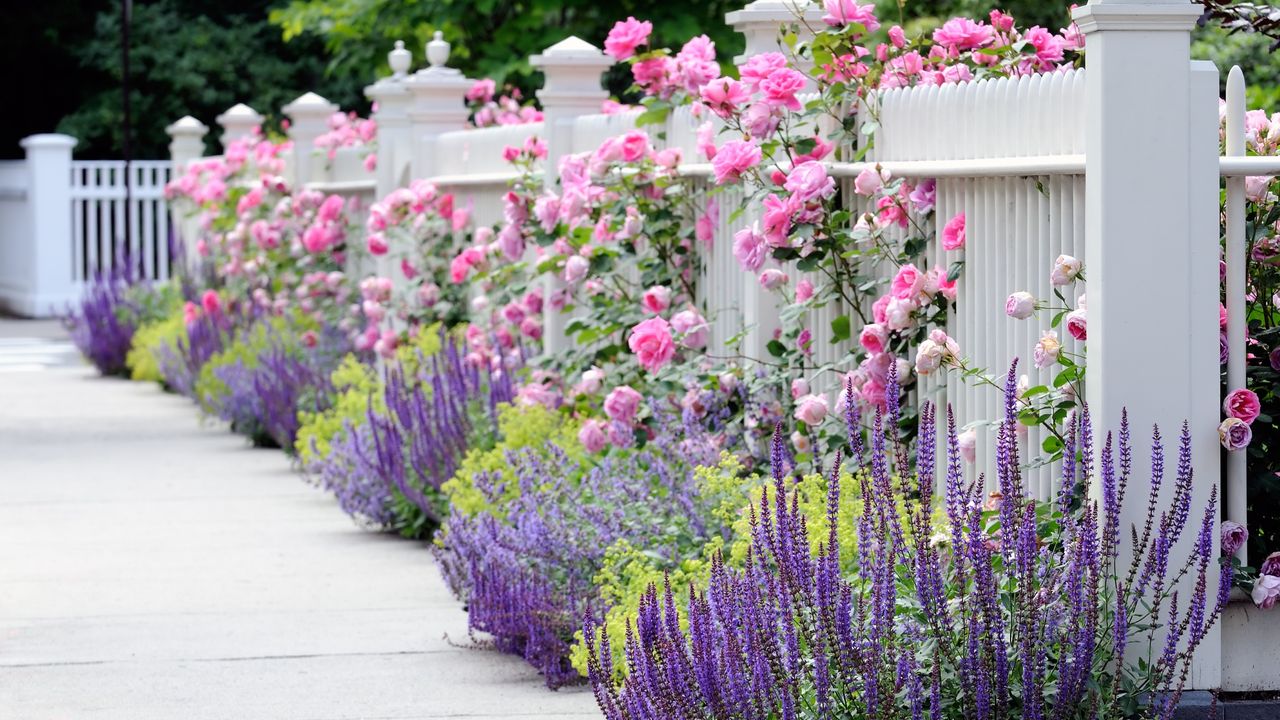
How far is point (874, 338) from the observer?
16.4 ft

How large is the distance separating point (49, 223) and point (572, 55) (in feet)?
52.0

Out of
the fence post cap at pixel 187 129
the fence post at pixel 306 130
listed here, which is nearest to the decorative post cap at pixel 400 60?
the fence post at pixel 306 130

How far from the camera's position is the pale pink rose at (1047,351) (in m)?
4.04

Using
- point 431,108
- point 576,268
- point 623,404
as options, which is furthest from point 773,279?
point 431,108

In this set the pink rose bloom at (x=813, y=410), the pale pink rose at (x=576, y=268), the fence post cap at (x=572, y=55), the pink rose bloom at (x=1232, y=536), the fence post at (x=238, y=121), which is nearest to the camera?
the pink rose bloom at (x=1232, y=536)

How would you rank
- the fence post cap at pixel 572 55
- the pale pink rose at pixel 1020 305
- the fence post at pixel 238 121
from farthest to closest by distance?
the fence post at pixel 238 121 < the fence post cap at pixel 572 55 < the pale pink rose at pixel 1020 305

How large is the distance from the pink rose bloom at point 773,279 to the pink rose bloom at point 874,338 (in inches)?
24.1


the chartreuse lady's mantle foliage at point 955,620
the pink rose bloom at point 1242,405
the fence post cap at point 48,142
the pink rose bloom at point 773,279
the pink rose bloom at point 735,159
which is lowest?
the chartreuse lady's mantle foliage at point 955,620

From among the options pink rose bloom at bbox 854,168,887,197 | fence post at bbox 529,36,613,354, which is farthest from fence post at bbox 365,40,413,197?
pink rose bloom at bbox 854,168,887,197

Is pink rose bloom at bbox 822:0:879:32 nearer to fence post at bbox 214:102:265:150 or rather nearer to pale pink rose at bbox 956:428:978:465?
pale pink rose at bbox 956:428:978:465

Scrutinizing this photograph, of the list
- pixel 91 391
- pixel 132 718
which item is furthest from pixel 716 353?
pixel 91 391

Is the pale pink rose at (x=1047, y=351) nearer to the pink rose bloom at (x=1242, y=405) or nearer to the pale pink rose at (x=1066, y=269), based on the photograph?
the pale pink rose at (x=1066, y=269)

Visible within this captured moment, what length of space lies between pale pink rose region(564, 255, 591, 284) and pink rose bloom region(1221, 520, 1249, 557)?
11.3ft

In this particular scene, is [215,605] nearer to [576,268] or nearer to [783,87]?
[576,268]
